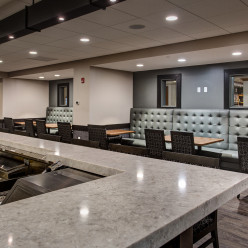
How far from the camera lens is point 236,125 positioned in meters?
5.47

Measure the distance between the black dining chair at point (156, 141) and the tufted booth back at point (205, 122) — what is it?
175 centimetres

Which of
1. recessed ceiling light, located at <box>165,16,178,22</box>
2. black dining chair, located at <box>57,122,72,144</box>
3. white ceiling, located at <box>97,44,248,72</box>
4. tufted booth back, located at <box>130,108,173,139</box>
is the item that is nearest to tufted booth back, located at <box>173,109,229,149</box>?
tufted booth back, located at <box>130,108,173,139</box>

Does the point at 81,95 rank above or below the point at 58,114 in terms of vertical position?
above

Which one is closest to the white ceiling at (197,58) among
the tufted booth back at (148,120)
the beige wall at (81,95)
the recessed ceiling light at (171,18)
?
the beige wall at (81,95)

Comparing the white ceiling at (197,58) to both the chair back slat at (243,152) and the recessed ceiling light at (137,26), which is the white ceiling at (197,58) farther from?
the chair back slat at (243,152)

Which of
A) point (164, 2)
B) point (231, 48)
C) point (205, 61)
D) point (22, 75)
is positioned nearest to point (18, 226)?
point (164, 2)

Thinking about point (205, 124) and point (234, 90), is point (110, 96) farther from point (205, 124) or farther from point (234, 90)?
point (234, 90)

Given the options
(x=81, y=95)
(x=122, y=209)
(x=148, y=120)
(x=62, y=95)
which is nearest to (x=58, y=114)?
(x=62, y=95)

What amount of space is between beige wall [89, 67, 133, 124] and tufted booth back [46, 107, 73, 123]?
7.90ft

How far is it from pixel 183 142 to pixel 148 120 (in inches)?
107

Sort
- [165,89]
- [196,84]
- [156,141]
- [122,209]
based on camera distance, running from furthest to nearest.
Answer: [165,89]
[196,84]
[156,141]
[122,209]

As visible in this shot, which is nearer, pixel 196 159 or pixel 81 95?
pixel 196 159

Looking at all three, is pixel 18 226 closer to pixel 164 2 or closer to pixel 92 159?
pixel 92 159

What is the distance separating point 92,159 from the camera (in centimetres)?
175
